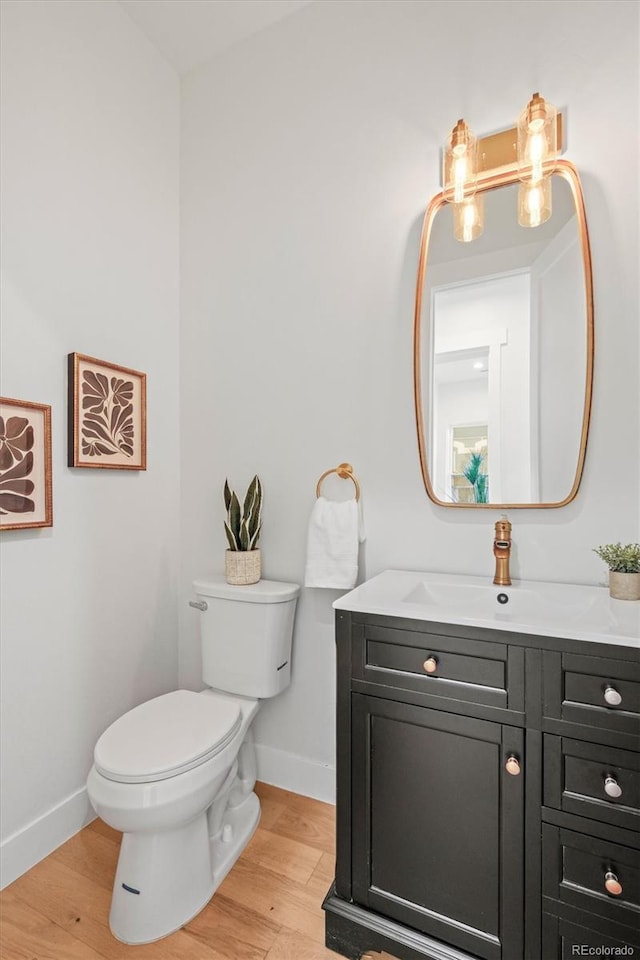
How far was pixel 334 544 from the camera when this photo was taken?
1.62m

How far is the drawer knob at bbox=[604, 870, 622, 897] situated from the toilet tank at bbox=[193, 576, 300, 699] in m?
1.03

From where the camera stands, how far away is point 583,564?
4.47 ft

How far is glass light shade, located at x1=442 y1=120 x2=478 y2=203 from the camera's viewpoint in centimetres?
144

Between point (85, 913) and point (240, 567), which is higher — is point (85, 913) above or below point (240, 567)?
below

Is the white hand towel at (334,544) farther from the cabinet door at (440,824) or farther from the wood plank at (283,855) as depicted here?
the wood plank at (283,855)

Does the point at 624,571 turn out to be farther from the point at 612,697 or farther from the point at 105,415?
the point at 105,415

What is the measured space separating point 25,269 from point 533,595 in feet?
5.94

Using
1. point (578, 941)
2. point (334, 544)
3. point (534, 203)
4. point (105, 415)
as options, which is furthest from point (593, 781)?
point (105, 415)

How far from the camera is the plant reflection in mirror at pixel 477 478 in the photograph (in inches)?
57.8

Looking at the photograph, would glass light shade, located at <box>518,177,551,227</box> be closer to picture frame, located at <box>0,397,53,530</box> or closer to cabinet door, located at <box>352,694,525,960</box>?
cabinet door, located at <box>352,694,525,960</box>

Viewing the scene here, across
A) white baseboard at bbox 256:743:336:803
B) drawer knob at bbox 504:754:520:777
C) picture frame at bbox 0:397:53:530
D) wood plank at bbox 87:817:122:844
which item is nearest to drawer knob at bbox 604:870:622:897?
drawer knob at bbox 504:754:520:777

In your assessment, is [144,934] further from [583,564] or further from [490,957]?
[583,564]

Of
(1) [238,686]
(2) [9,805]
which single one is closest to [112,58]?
(1) [238,686]

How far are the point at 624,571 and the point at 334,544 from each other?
84 centimetres
